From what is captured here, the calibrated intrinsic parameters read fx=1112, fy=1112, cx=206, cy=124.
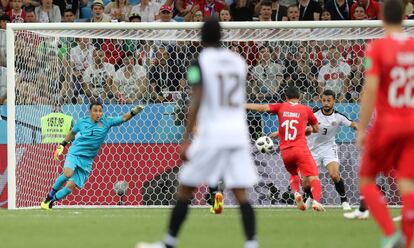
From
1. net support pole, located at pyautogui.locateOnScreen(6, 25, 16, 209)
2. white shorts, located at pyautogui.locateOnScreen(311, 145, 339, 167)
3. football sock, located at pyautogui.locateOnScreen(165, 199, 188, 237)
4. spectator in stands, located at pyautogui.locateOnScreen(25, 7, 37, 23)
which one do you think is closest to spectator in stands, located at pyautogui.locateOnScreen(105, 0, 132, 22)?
spectator in stands, located at pyautogui.locateOnScreen(25, 7, 37, 23)

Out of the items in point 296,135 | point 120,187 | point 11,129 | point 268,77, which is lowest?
point 120,187

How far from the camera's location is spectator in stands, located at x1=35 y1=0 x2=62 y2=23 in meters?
19.9

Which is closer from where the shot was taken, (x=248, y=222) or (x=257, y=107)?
(x=248, y=222)

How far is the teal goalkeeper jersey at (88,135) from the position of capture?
53.8 feet

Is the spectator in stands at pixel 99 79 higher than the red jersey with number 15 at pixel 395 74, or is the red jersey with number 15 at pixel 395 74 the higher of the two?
the red jersey with number 15 at pixel 395 74

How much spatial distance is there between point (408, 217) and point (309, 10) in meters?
11.9

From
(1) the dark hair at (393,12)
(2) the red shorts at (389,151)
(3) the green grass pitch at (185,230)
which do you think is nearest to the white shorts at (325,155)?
(3) the green grass pitch at (185,230)

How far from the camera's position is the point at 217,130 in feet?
27.0

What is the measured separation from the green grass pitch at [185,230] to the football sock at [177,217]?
49.8 inches

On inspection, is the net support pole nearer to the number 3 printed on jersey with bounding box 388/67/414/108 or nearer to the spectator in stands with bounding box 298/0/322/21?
the spectator in stands with bounding box 298/0/322/21

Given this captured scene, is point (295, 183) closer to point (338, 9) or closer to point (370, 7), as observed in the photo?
point (338, 9)

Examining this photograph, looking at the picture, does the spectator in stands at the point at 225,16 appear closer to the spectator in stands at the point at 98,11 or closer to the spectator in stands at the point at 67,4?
the spectator in stands at the point at 98,11

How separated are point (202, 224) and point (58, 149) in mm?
4337

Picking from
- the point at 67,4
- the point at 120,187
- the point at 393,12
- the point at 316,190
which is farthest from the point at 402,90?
the point at 67,4
